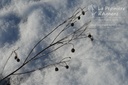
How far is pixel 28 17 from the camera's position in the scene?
2.04m

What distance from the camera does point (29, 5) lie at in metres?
2.07

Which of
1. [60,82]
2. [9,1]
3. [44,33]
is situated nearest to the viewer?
[60,82]

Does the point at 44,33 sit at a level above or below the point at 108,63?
above

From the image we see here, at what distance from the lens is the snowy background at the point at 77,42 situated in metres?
1.77

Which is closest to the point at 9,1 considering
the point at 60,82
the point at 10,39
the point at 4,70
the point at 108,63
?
the point at 10,39

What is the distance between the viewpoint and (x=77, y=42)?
191cm

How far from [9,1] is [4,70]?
600mm

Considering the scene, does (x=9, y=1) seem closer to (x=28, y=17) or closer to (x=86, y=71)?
(x=28, y=17)

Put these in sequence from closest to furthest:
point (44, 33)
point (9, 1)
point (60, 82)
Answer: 1. point (60, 82)
2. point (44, 33)
3. point (9, 1)

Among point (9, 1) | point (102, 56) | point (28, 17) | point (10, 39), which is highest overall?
point (9, 1)

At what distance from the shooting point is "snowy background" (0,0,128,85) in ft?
5.82

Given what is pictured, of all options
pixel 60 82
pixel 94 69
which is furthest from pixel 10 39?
pixel 94 69

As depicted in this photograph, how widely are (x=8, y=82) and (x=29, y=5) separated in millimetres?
644

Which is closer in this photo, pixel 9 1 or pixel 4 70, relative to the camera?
pixel 4 70
